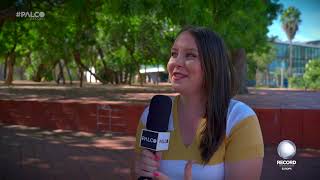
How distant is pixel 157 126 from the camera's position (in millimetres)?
1403

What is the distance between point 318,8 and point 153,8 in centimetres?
266

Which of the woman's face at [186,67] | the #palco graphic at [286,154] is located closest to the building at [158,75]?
the #palco graphic at [286,154]

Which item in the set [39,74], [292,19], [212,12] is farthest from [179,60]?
[39,74]

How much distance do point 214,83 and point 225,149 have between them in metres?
0.22

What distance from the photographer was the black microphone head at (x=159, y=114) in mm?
1410

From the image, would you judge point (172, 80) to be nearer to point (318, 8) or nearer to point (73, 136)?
point (318, 8)

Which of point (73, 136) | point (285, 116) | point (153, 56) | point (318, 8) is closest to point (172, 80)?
point (318, 8)

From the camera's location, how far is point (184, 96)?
1.54m

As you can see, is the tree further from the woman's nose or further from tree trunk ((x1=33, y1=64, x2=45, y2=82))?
tree trunk ((x1=33, y1=64, x2=45, y2=82))

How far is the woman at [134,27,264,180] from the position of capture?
54.6 inches

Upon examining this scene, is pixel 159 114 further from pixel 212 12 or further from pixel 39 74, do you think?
pixel 39 74

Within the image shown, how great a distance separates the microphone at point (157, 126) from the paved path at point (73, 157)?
262 centimetres

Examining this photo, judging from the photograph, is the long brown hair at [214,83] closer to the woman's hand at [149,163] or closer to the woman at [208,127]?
the woman at [208,127]

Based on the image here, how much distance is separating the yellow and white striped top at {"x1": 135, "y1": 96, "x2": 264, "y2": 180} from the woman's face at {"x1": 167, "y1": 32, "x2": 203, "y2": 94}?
0.13 meters
